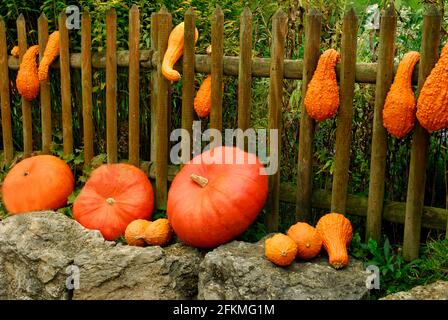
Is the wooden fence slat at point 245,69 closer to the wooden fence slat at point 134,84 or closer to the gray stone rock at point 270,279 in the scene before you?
the wooden fence slat at point 134,84

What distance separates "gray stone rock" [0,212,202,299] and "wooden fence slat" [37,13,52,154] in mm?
1453

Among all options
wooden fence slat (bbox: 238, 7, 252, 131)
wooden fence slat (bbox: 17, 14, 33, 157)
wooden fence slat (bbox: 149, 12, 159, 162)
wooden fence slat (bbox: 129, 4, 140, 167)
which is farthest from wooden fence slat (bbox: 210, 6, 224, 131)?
wooden fence slat (bbox: 17, 14, 33, 157)

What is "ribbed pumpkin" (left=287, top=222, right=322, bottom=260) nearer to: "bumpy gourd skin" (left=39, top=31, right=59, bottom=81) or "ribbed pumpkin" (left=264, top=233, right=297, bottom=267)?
"ribbed pumpkin" (left=264, top=233, right=297, bottom=267)

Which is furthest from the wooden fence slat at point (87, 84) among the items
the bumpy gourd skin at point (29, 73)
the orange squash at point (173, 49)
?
the orange squash at point (173, 49)

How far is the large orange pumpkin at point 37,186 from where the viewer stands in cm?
475

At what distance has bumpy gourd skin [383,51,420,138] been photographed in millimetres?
3469

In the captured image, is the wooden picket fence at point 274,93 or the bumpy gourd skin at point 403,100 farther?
the wooden picket fence at point 274,93

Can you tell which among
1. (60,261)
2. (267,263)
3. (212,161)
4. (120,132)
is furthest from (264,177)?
(120,132)

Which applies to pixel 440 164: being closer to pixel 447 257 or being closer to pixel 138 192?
pixel 447 257

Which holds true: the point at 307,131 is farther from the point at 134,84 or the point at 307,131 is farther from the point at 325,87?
the point at 134,84

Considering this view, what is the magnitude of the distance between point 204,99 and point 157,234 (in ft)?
3.34

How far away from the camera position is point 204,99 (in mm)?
4320

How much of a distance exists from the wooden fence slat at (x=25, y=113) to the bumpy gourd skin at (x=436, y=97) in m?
3.43

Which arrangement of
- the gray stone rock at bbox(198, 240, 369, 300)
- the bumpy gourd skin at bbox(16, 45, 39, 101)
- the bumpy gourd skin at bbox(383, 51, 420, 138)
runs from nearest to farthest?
1. the gray stone rock at bbox(198, 240, 369, 300)
2. the bumpy gourd skin at bbox(383, 51, 420, 138)
3. the bumpy gourd skin at bbox(16, 45, 39, 101)
